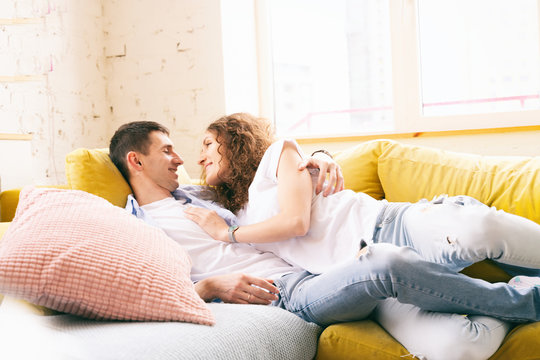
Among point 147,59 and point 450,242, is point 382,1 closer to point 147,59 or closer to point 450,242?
point 147,59

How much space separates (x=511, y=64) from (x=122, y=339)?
2.41m

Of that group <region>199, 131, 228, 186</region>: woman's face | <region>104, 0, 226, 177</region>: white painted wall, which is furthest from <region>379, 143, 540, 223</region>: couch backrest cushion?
<region>104, 0, 226, 177</region>: white painted wall

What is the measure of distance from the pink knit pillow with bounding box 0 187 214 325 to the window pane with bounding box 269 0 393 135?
6.48ft

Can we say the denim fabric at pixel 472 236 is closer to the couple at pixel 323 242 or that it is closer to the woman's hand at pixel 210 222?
the couple at pixel 323 242

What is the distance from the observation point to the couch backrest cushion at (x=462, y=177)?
165 centimetres

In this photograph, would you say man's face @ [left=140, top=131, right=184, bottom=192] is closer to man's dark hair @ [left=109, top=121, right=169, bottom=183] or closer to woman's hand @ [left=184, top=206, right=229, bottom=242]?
man's dark hair @ [left=109, top=121, right=169, bottom=183]

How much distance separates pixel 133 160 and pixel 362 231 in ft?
2.80

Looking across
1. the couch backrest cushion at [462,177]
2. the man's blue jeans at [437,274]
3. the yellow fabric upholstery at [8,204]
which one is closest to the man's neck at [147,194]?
the yellow fabric upholstery at [8,204]

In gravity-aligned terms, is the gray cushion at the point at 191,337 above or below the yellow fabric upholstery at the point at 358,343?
above

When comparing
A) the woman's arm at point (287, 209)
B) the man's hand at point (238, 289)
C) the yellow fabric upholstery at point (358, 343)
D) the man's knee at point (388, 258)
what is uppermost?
the woman's arm at point (287, 209)

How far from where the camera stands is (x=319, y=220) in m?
1.58

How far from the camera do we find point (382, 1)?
→ 2.90 metres

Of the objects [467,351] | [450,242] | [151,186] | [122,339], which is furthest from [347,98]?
[122,339]

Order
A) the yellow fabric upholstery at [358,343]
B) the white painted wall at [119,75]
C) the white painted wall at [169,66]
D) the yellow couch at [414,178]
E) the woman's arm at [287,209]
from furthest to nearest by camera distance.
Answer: the white painted wall at [169,66], the white painted wall at [119,75], the yellow couch at [414,178], the woman's arm at [287,209], the yellow fabric upholstery at [358,343]
